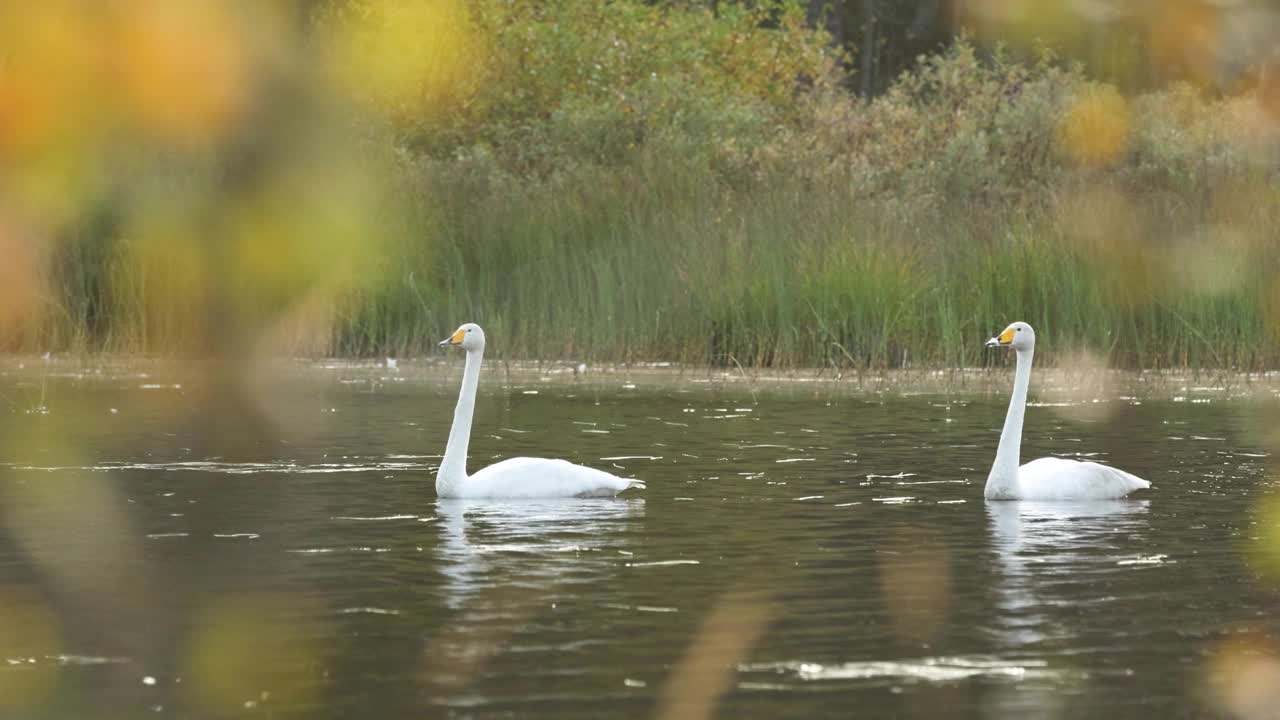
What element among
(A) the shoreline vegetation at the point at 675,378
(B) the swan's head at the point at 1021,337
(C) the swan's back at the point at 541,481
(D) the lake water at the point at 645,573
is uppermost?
(B) the swan's head at the point at 1021,337

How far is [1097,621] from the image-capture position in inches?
321

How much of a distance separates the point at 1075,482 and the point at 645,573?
3.98 metres

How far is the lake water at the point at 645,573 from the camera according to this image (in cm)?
690

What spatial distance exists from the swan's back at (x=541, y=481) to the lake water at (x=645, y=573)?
13 cm

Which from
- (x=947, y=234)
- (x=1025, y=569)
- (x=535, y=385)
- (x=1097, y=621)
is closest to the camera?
(x=1097, y=621)

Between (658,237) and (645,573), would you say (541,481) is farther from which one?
(658,237)

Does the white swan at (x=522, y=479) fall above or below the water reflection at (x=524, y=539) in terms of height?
above

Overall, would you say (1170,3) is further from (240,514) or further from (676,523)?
(240,514)

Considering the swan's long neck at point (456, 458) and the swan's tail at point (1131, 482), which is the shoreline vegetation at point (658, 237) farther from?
the swan's tail at point (1131, 482)

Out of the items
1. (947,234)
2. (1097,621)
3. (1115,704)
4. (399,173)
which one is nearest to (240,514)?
(1097,621)

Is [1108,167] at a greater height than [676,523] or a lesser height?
greater

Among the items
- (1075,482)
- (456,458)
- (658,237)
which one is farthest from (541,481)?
(658,237)

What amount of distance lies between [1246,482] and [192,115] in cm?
795

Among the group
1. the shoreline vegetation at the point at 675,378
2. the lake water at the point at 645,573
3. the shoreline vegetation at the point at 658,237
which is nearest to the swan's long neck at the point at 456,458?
the lake water at the point at 645,573
